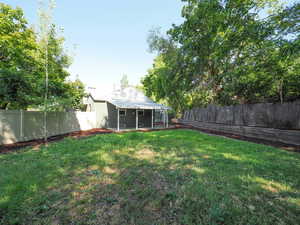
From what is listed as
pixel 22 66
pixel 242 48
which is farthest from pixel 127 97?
pixel 242 48

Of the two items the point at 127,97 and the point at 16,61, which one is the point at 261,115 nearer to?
the point at 127,97

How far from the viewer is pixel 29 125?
653 cm

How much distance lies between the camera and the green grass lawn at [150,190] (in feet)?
5.91

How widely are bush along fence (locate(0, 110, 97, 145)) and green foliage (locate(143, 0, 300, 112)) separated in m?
10.3

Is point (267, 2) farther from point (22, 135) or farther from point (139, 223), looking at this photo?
point (22, 135)

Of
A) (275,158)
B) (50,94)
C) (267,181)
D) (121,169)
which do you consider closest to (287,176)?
(267,181)

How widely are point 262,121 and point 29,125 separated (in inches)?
514

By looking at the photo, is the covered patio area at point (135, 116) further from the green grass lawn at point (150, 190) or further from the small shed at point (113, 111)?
the green grass lawn at point (150, 190)

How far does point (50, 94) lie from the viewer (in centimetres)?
705

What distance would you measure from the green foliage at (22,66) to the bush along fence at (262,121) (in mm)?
11327

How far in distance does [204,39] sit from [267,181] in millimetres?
9423

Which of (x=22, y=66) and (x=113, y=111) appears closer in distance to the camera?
(x=22, y=66)

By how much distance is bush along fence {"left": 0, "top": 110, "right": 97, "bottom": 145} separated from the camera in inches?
223

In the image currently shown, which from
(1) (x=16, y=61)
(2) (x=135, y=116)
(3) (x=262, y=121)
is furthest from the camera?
(2) (x=135, y=116)
